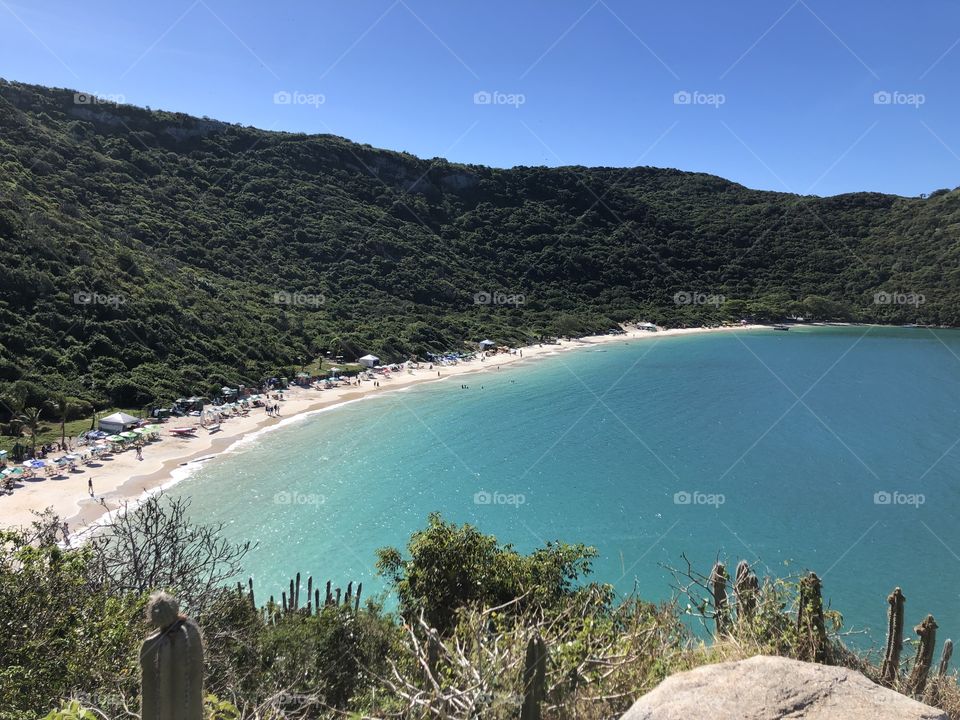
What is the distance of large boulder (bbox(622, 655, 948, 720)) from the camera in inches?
146

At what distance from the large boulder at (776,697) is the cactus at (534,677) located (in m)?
0.92

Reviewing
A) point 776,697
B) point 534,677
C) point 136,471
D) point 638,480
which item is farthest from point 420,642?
point 136,471

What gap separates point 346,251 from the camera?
80.9 m

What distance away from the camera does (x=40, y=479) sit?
2523 cm

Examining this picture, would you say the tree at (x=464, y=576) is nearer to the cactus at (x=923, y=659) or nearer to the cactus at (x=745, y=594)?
the cactus at (x=745, y=594)

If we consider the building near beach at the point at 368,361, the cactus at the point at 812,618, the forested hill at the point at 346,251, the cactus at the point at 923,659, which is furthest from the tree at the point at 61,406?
the cactus at the point at 923,659

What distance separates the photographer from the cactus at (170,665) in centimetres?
314

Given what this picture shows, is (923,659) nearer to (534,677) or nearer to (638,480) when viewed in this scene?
(534,677)

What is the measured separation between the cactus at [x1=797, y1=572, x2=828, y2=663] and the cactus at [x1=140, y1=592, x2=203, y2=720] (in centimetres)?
684

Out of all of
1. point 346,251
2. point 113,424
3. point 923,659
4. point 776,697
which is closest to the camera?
point 776,697

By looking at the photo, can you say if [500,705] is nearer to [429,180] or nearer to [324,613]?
[324,613]

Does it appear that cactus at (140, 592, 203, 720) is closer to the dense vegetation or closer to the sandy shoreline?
the dense vegetation

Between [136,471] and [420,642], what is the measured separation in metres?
25.5

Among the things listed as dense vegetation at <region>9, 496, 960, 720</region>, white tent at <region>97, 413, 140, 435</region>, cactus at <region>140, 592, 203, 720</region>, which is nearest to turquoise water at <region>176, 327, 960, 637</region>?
white tent at <region>97, 413, 140, 435</region>
